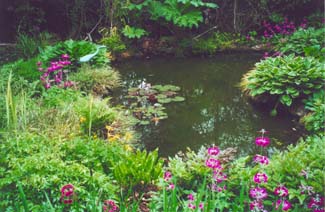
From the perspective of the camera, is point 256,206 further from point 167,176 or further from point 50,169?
point 50,169

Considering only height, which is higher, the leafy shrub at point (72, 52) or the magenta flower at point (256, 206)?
the leafy shrub at point (72, 52)

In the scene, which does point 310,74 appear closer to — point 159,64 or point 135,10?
point 159,64

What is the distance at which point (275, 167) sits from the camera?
2719mm

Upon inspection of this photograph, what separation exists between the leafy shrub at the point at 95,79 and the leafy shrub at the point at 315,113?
250 centimetres

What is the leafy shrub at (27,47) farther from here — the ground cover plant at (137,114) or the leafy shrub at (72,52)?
the leafy shrub at (72,52)

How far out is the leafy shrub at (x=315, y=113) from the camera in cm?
390

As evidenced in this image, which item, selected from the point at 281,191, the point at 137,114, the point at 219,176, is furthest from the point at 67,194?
the point at 137,114

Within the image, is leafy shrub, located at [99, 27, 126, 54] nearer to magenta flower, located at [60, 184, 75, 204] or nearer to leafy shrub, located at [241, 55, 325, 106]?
leafy shrub, located at [241, 55, 325, 106]

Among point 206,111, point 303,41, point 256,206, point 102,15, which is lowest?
point 206,111

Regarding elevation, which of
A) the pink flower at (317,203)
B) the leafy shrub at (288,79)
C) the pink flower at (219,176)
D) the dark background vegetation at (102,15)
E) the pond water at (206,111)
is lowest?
the pond water at (206,111)

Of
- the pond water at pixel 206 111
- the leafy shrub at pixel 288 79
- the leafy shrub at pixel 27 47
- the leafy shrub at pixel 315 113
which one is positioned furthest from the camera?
the leafy shrub at pixel 27 47

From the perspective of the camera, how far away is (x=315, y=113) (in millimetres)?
4051

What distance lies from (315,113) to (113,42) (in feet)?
13.3

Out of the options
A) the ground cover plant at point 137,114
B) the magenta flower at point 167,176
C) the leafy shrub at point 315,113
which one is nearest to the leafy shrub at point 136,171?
the ground cover plant at point 137,114
